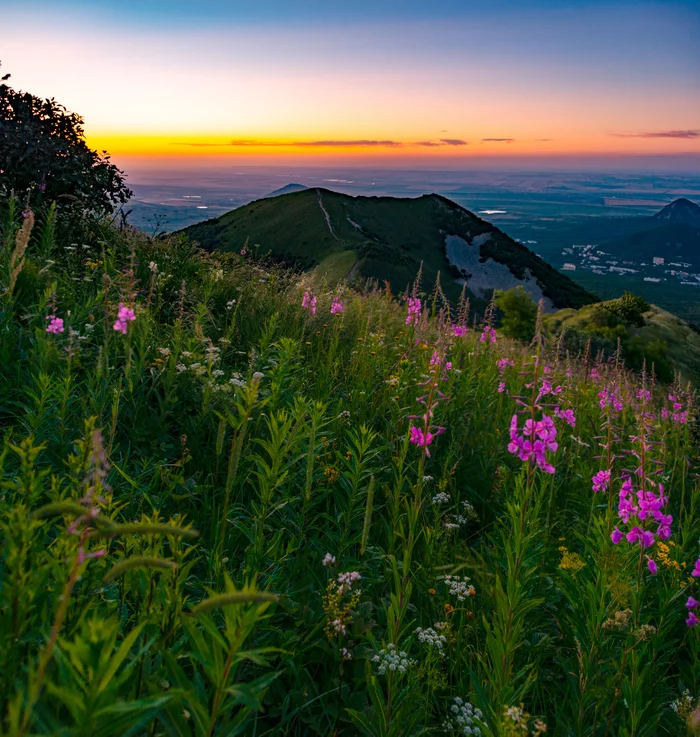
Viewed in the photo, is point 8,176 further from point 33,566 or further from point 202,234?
point 202,234

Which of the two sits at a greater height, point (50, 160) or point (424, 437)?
point (50, 160)

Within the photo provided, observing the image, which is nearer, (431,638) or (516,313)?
(431,638)

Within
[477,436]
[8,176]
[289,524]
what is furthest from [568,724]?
[8,176]

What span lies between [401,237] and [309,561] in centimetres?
11883

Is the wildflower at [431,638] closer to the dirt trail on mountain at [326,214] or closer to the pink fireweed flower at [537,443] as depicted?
the pink fireweed flower at [537,443]

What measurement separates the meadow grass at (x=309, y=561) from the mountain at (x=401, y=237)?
275 ft

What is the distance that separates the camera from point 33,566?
127 cm

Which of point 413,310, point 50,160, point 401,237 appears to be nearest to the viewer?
point 413,310

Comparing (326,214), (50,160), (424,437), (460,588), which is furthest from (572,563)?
(326,214)

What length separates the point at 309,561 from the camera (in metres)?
2.95

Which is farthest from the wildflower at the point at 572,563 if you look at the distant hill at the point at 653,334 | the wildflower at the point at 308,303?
the distant hill at the point at 653,334

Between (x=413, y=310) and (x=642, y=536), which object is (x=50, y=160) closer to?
(x=413, y=310)

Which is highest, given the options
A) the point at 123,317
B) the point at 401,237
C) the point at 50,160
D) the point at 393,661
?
the point at 401,237

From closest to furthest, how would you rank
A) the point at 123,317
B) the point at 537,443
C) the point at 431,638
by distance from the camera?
the point at 431,638 < the point at 537,443 < the point at 123,317
